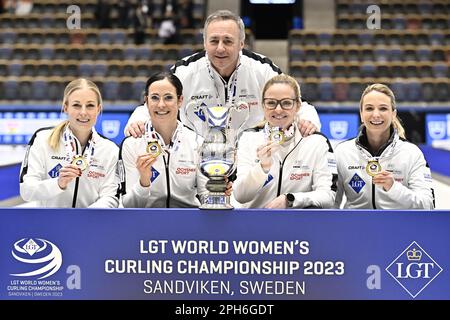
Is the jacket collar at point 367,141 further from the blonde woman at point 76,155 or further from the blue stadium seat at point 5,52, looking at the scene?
the blue stadium seat at point 5,52

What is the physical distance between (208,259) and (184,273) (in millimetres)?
103

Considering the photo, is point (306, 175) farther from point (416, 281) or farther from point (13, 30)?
point (13, 30)

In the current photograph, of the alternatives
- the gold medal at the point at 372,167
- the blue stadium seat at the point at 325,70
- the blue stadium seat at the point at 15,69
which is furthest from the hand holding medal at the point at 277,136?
the blue stadium seat at the point at 15,69

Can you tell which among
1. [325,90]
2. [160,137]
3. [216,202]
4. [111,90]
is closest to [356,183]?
[160,137]

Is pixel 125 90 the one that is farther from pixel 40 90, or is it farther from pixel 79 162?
pixel 79 162

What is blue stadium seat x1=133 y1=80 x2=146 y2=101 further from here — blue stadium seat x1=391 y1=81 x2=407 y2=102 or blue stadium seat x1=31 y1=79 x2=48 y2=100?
blue stadium seat x1=391 y1=81 x2=407 y2=102

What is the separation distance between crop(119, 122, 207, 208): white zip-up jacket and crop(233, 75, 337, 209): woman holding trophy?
0.24 metres

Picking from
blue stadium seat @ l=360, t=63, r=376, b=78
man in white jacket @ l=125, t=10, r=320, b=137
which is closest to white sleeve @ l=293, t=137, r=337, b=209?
man in white jacket @ l=125, t=10, r=320, b=137

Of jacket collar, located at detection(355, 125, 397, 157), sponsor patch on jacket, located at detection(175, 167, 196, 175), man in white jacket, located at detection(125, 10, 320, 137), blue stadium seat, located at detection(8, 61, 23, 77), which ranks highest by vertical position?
blue stadium seat, located at detection(8, 61, 23, 77)

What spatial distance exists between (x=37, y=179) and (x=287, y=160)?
1225 mm

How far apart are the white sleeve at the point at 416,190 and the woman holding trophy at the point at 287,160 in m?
0.30

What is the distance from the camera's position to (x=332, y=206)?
381 centimetres

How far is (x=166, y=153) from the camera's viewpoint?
12.8 ft

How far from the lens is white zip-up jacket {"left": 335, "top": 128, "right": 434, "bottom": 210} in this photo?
3895 millimetres
